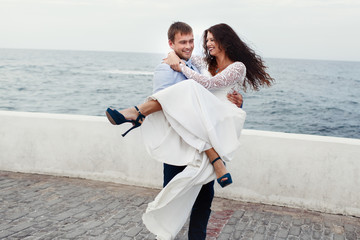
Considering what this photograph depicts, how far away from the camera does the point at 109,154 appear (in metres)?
5.27

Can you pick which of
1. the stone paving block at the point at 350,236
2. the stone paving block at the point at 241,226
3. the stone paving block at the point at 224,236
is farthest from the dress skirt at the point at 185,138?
the stone paving block at the point at 350,236

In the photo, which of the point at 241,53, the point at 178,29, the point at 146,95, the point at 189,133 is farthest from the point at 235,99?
the point at 146,95

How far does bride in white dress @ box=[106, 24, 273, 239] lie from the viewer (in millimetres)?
2562

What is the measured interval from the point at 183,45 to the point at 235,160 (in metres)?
2.27

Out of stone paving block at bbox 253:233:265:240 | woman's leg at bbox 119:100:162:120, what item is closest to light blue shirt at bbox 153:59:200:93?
woman's leg at bbox 119:100:162:120

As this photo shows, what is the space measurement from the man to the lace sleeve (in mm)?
99

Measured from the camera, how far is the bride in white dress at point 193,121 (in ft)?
8.41

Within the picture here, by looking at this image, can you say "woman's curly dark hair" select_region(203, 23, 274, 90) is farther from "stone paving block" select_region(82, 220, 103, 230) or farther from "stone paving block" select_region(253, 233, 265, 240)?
"stone paving block" select_region(82, 220, 103, 230)

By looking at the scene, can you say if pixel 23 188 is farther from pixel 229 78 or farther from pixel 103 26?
pixel 103 26

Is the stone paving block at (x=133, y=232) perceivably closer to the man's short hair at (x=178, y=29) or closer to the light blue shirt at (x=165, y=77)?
the light blue shirt at (x=165, y=77)

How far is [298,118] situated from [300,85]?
23794 millimetres

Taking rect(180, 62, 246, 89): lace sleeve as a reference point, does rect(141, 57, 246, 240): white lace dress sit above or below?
below

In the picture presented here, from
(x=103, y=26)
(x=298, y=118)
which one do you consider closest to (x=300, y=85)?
(x=298, y=118)

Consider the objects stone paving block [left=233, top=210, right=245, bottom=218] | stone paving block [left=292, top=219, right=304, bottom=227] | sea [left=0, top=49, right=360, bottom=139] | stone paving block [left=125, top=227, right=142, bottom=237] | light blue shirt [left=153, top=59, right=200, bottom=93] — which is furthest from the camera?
sea [left=0, top=49, right=360, bottom=139]
